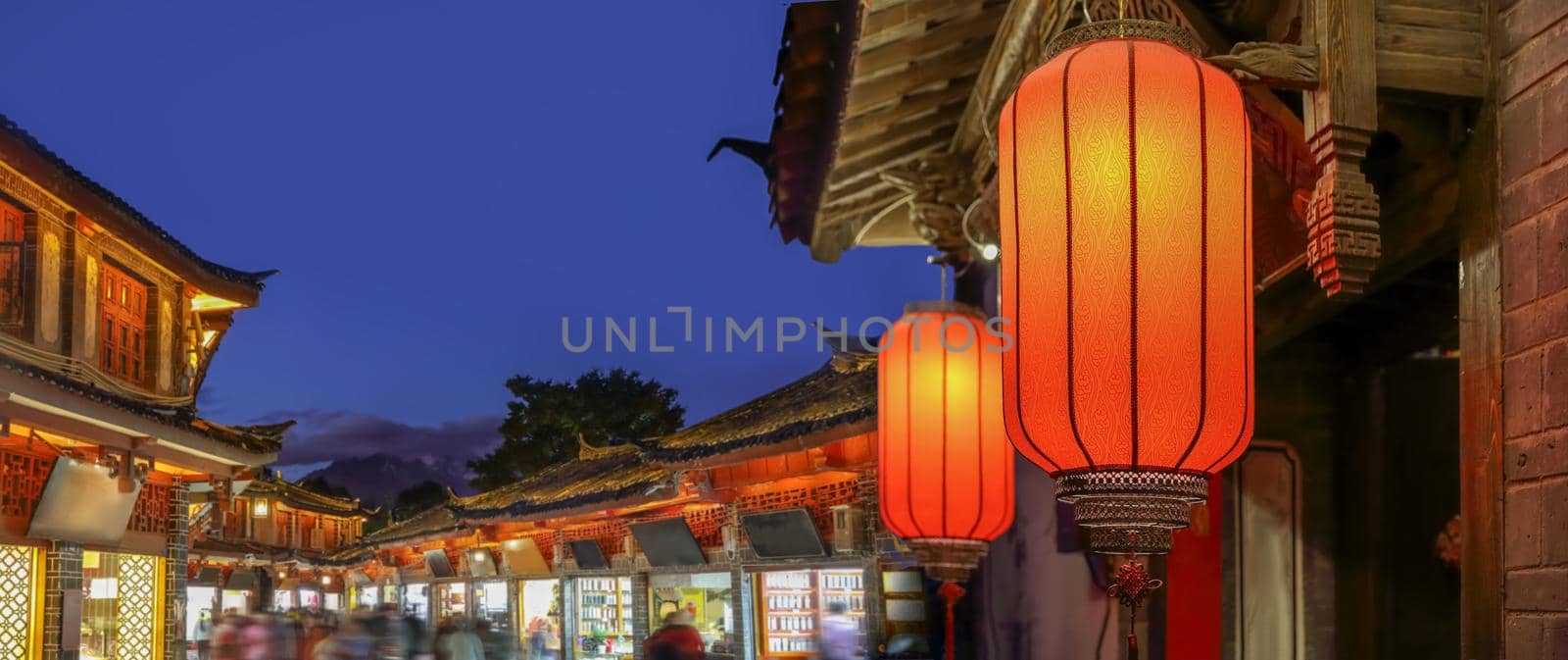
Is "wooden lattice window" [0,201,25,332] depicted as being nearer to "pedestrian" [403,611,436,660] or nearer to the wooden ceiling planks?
"pedestrian" [403,611,436,660]

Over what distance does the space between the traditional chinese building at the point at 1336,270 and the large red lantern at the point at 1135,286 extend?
365 millimetres

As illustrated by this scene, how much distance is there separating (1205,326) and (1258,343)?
2.98m

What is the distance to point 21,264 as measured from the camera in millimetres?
12602

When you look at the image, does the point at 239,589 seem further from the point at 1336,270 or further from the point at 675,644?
the point at 1336,270

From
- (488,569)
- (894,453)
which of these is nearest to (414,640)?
(894,453)

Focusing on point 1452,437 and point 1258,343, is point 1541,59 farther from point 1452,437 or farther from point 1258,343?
point 1452,437

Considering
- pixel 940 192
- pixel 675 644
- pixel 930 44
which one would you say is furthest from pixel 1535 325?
pixel 675 644

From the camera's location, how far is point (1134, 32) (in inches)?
159

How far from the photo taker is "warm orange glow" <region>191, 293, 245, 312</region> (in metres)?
17.9

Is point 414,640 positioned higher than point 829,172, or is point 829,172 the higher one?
point 829,172

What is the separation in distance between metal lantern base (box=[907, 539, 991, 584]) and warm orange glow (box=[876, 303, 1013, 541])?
5cm

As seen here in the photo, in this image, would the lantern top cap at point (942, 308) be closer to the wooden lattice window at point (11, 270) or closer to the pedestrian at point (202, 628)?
the wooden lattice window at point (11, 270)

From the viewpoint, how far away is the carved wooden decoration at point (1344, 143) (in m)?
4.03

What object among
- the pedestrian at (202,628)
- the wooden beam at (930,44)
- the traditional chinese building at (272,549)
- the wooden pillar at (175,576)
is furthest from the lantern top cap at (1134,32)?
the pedestrian at (202,628)
